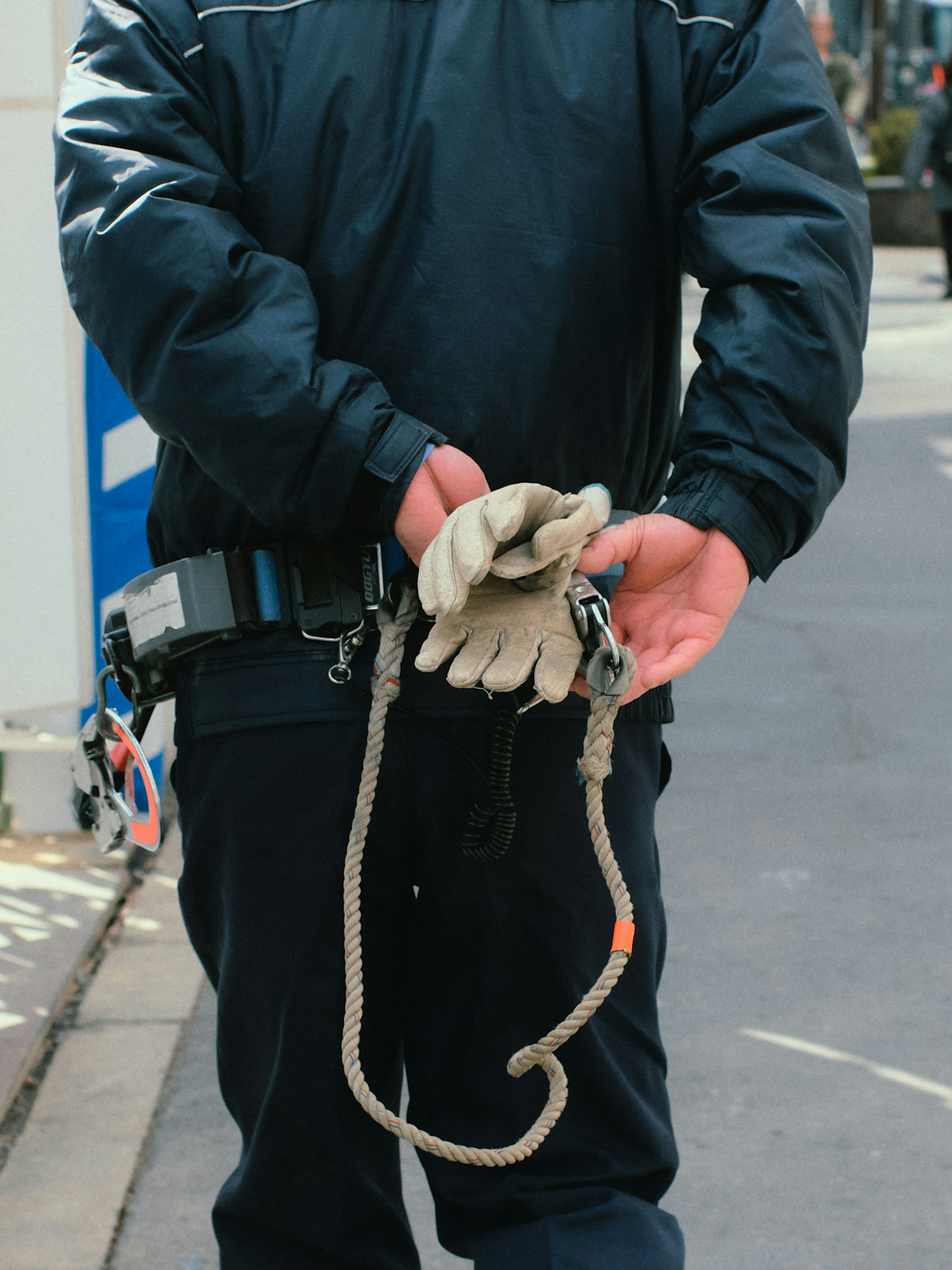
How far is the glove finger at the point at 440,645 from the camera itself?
139 centimetres

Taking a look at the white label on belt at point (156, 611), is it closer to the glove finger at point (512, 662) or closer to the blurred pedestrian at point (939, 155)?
the glove finger at point (512, 662)

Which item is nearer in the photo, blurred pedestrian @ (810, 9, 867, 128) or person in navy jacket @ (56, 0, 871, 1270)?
person in navy jacket @ (56, 0, 871, 1270)

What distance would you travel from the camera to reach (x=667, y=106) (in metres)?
1.54

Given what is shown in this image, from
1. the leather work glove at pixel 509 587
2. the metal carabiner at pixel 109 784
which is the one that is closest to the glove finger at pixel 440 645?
the leather work glove at pixel 509 587

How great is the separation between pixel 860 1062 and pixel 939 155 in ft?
33.6

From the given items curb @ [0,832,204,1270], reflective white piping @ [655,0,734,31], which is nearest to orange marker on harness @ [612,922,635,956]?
reflective white piping @ [655,0,734,31]

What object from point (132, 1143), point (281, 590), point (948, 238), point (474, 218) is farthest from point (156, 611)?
point (948, 238)

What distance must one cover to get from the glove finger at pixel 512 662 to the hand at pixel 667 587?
3.1 inches

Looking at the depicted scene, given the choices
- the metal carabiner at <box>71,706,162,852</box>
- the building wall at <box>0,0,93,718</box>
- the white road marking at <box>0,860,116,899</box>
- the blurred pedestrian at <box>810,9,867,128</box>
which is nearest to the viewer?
the metal carabiner at <box>71,706,162,852</box>

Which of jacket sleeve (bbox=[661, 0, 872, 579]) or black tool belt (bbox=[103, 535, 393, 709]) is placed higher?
jacket sleeve (bbox=[661, 0, 872, 579])

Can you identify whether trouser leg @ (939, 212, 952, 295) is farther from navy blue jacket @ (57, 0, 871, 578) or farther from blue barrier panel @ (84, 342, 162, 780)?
navy blue jacket @ (57, 0, 871, 578)

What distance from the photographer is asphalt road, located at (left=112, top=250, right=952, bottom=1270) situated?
7.64ft

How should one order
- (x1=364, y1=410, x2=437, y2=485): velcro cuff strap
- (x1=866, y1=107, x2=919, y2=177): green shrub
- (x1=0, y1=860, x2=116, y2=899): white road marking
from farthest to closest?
1. (x1=866, y1=107, x2=919, y2=177): green shrub
2. (x1=0, y1=860, x2=116, y2=899): white road marking
3. (x1=364, y1=410, x2=437, y2=485): velcro cuff strap

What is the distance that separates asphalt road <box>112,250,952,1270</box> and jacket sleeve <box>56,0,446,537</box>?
134 cm
